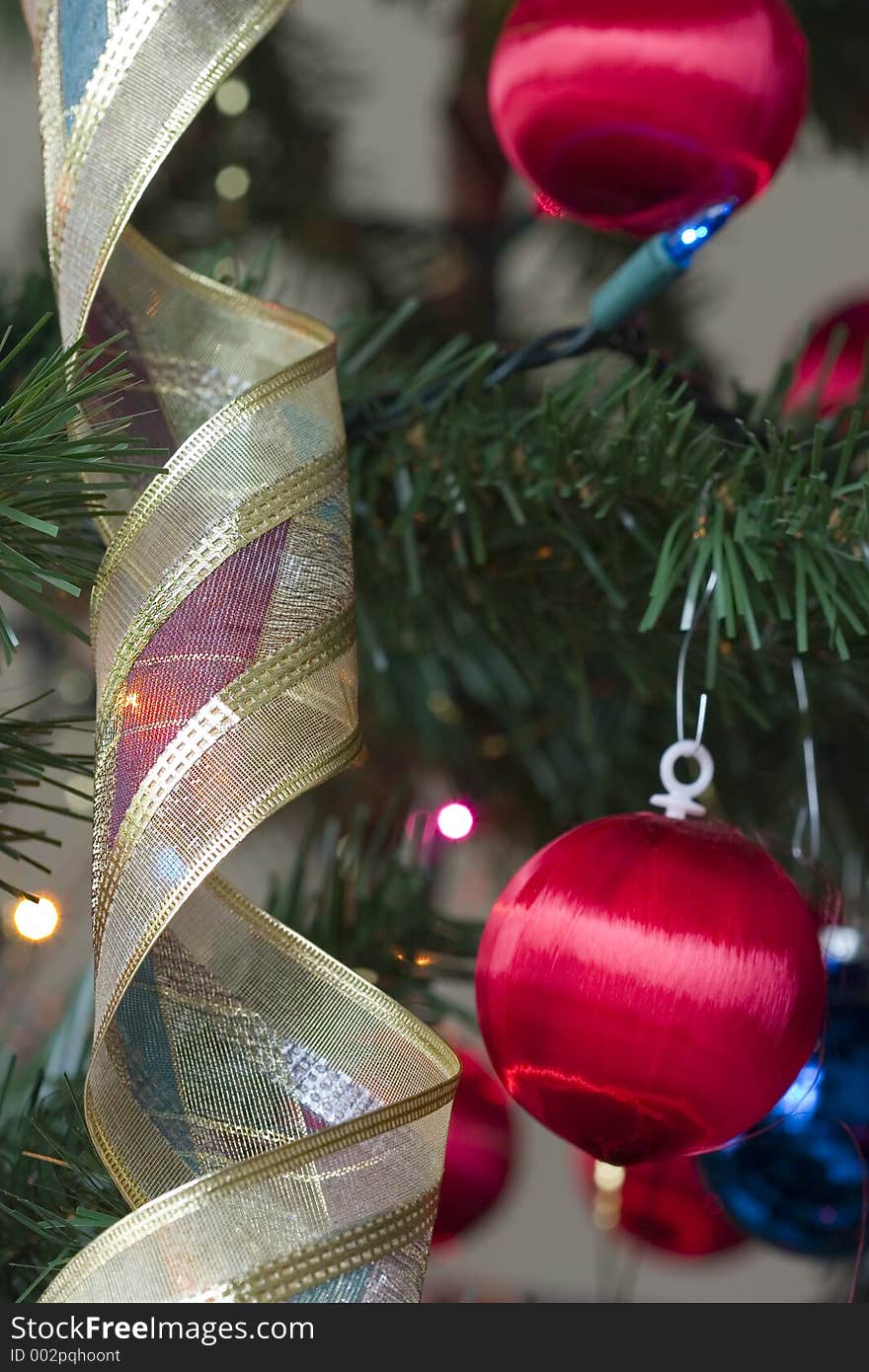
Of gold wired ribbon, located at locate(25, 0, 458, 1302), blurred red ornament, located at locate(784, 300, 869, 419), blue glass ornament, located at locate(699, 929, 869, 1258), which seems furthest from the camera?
blurred red ornament, located at locate(784, 300, 869, 419)

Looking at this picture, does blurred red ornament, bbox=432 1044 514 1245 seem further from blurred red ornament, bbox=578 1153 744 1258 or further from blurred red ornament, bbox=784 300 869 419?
blurred red ornament, bbox=784 300 869 419

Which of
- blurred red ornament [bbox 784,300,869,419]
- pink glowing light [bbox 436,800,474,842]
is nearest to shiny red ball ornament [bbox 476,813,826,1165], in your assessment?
pink glowing light [bbox 436,800,474,842]

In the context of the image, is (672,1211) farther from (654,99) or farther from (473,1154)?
(654,99)

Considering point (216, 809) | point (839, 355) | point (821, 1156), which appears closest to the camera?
point (216, 809)

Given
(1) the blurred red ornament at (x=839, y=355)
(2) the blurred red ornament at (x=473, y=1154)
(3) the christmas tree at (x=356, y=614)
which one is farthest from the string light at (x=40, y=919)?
(1) the blurred red ornament at (x=839, y=355)

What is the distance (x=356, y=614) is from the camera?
284 millimetres

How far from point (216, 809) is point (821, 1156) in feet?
0.70

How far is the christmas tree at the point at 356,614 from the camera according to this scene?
216 mm

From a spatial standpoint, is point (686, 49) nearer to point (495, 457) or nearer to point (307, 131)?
point (495, 457)

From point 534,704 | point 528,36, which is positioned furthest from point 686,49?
point 534,704

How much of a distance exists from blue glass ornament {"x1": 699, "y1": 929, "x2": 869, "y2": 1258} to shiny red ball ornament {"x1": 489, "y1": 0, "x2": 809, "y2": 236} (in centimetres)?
18

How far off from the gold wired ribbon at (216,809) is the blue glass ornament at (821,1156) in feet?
0.48

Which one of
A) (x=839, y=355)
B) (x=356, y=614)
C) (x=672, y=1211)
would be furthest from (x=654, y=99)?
(x=672, y=1211)

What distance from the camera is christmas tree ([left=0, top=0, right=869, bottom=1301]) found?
0.22 m
